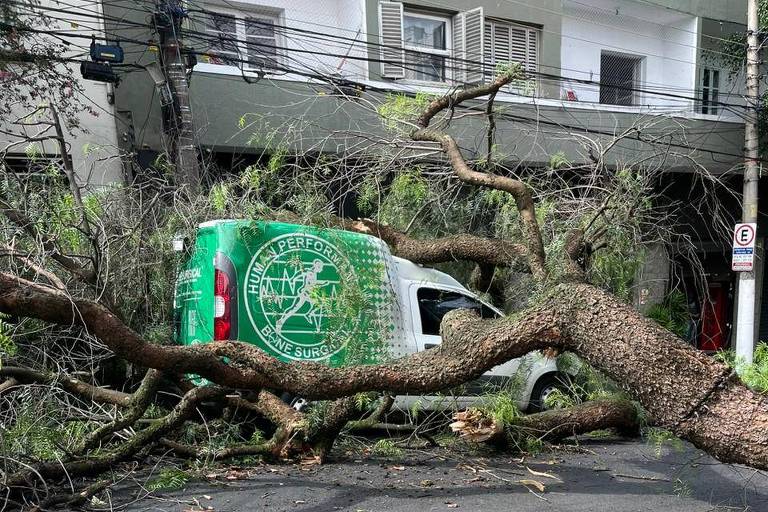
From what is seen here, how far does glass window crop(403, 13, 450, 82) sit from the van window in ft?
18.5

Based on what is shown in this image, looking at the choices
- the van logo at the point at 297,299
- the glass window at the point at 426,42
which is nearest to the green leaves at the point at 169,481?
the van logo at the point at 297,299

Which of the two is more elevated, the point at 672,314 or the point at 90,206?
the point at 90,206

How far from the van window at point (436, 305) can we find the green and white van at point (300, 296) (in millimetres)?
102

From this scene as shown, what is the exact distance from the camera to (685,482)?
5402mm

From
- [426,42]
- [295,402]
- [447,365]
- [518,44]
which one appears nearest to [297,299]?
[295,402]

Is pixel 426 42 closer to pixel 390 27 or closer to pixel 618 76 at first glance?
A: pixel 390 27

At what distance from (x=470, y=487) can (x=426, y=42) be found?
355 inches

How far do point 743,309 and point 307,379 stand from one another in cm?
915

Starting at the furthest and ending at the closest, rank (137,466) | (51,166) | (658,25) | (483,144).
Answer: (658,25) → (483,144) → (51,166) → (137,466)

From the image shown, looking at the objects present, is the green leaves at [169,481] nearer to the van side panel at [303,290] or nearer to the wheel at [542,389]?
the van side panel at [303,290]

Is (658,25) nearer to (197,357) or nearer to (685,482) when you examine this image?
(685,482)

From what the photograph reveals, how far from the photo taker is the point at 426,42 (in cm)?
1223

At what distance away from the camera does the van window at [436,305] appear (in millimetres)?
7207

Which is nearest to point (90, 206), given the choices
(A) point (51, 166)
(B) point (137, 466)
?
(A) point (51, 166)
